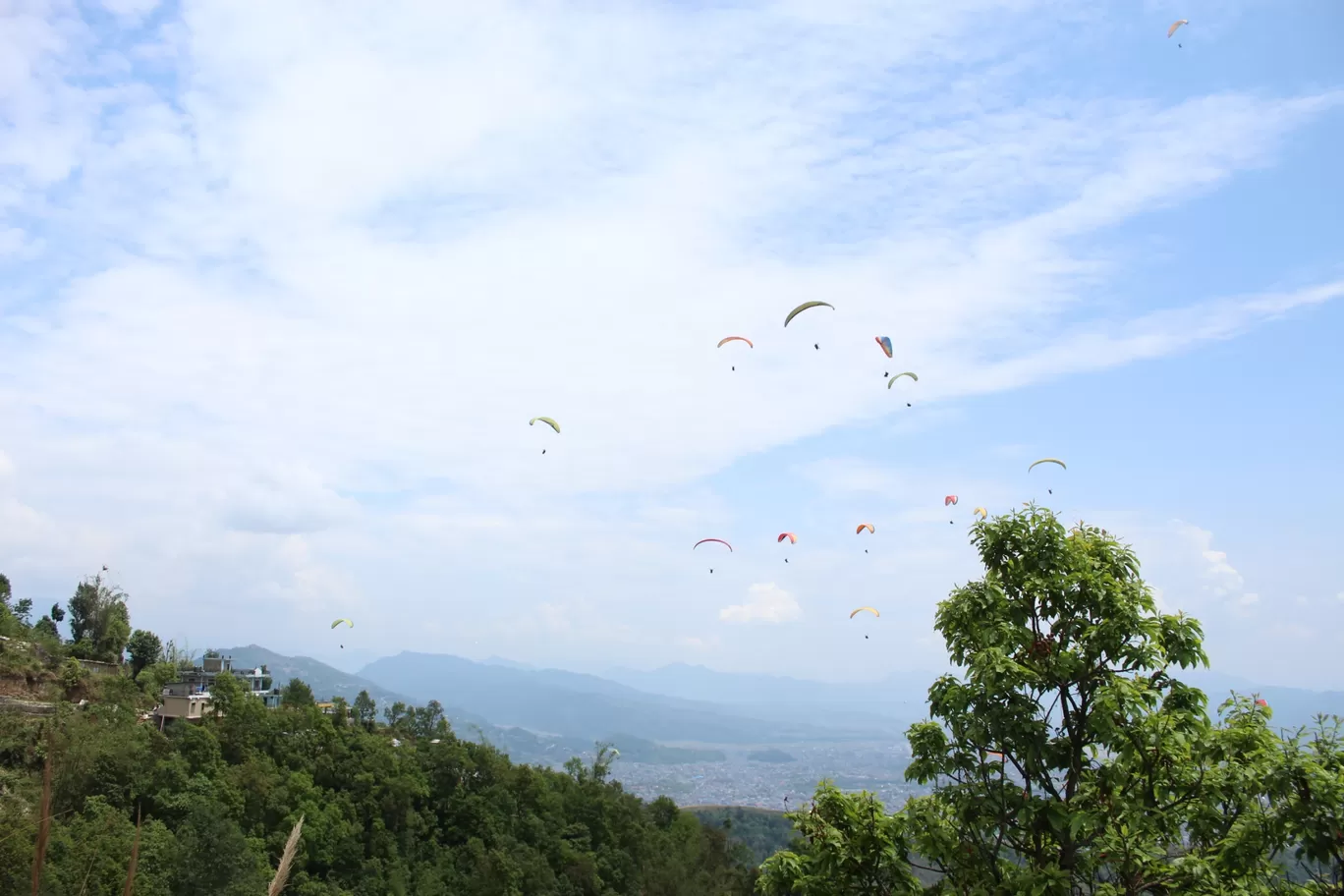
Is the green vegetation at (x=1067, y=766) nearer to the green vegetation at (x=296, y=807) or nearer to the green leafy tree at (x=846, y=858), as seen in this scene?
the green leafy tree at (x=846, y=858)

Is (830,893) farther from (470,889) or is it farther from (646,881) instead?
(646,881)

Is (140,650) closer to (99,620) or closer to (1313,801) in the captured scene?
(99,620)

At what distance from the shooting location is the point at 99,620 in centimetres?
5647

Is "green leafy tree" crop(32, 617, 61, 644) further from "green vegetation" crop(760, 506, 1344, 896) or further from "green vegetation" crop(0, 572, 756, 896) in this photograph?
"green vegetation" crop(760, 506, 1344, 896)

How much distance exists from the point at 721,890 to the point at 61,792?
32557mm

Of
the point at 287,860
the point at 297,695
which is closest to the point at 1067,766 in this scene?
the point at 287,860

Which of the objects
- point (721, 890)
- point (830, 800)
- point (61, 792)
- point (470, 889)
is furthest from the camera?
point (721, 890)

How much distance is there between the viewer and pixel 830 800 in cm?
843

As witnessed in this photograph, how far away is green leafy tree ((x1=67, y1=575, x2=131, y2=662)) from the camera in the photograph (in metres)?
54.6

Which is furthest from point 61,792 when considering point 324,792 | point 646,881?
point 646,881

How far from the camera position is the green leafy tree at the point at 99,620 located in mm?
54562

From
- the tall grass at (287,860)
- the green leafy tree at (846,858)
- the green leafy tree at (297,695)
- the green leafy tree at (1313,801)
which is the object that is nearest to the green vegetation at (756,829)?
the green leafy tree at (297,695)

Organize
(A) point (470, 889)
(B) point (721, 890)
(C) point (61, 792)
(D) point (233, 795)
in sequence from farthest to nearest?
(B) point (721, 890) → (A) point (470, 889) → (D) point (233, 795) → (C) point (61, 792)

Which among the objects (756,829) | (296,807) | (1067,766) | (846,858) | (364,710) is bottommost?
(756,829)
